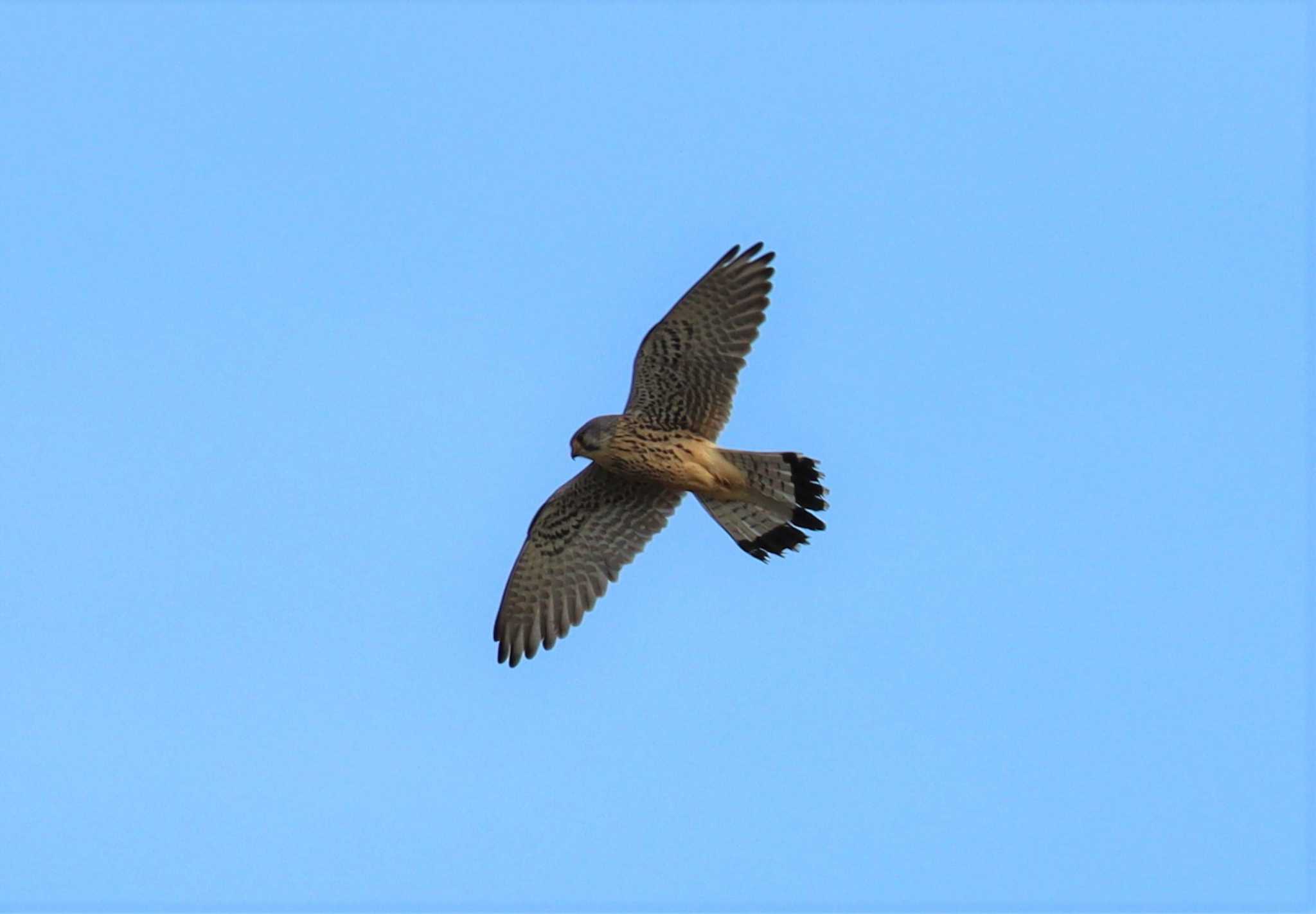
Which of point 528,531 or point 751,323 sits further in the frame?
point 528,531

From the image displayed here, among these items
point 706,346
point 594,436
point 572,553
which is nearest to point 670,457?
point 594,436

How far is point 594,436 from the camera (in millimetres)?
12961

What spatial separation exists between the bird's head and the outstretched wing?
0.61m

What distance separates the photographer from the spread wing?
12758mm

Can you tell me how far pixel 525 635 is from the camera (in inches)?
544

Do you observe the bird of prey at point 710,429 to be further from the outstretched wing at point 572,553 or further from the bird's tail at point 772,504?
the outstretched wing at point 572,553

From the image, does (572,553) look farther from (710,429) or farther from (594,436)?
(710,429)

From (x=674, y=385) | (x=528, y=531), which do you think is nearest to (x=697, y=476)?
(x=674, y=385)

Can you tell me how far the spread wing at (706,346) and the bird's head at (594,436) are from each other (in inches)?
10.9

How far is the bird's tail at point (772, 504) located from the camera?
42.2ft

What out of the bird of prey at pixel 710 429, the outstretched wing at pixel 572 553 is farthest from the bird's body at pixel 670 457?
the outstretched wing at pixel 572 553

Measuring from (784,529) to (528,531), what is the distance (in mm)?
1902

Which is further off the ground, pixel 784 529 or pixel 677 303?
pixel 677 303

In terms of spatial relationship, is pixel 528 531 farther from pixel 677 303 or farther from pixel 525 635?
pixel 677 303
